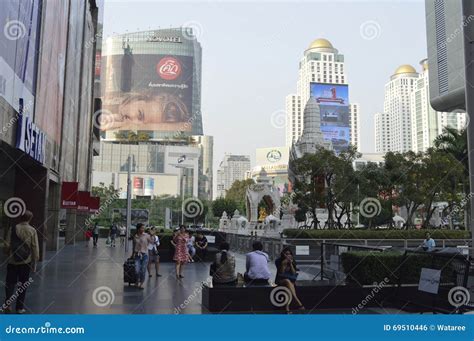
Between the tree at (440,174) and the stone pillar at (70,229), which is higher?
the tree at (440,174)

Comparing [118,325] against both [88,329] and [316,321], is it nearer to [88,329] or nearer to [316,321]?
[88,329]

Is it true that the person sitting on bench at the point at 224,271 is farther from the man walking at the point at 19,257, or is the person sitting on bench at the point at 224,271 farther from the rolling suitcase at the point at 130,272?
the man walking at the point at 19,257

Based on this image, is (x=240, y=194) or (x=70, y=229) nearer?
(x=70, y=229)

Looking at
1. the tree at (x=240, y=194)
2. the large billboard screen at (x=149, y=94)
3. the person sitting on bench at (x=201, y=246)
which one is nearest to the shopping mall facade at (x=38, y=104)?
the person sitting on bench at (x=201, y=246)

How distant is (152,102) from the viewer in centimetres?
10906

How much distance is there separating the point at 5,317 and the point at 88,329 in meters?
1.43

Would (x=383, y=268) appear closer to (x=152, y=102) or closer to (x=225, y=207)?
(x=225, y=207)

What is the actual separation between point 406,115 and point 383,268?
184156 millimetres

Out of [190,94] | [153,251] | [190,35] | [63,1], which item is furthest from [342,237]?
[190,35]

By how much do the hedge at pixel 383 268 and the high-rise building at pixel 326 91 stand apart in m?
116

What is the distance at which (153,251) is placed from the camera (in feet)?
47.8

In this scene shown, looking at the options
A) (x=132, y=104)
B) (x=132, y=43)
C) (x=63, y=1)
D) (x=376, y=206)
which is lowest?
(x=376, y=206)

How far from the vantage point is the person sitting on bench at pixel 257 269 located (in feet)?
30.2

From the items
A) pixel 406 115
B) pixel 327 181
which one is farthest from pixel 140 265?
pixel 406 115
